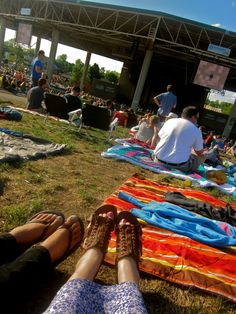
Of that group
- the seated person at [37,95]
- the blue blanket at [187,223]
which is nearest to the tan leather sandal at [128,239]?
the blue blanket at [187,223]

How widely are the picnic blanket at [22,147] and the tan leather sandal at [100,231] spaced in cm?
220

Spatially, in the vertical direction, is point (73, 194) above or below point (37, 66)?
below

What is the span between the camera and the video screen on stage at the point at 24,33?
23.2 m

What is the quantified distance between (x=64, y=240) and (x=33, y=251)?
0.29 meters

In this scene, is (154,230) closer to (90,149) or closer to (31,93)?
(90,149)

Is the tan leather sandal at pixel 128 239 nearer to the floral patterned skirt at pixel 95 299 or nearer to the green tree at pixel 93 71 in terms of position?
the floral patterned skirt at pixel 95 299

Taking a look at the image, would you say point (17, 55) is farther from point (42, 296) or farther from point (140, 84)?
point (42, 296)

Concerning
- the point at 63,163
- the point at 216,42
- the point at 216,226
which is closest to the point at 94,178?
the point at 63,163

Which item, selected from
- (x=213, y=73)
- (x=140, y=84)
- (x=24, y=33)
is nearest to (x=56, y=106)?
(x=140, y=84)

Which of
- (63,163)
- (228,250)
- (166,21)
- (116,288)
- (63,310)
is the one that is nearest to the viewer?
(63,310)

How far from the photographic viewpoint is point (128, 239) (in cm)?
204

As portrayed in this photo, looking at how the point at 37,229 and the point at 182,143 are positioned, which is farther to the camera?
the point at 182,143

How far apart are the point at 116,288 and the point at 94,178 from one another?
289 cm

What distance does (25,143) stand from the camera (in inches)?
206
